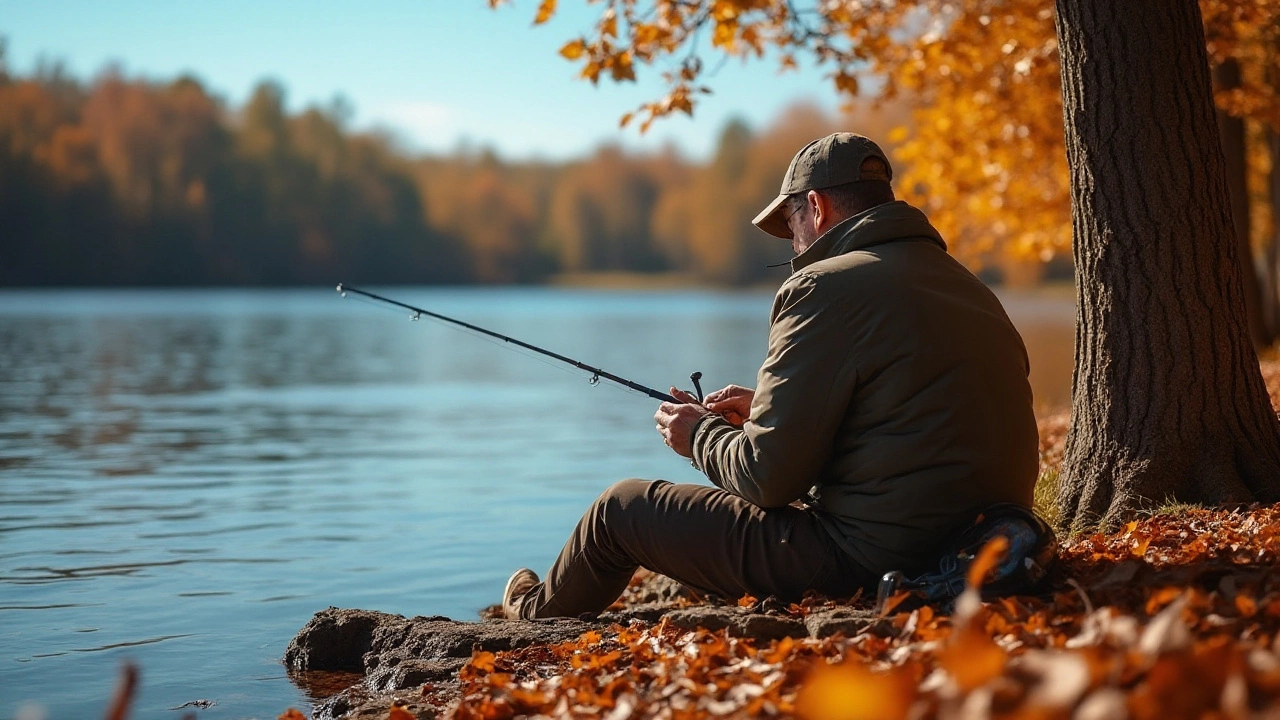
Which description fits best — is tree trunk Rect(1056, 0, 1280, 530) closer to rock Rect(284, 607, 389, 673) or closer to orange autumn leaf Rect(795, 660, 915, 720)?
rock Rect(284, 607, 389, 673)

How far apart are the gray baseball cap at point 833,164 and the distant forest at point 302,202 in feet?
207

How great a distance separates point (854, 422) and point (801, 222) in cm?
81

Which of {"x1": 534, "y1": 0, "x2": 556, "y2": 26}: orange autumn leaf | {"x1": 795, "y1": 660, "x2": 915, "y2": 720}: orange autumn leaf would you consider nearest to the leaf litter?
{"x1": 795, "y1": 660, "x2": 915, "y2": 720}: orange autumn leaf

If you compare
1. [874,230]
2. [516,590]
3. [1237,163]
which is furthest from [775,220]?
[1237,163]

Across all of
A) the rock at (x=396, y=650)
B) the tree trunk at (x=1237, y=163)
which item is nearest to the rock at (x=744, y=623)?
the rock at (x=396, y=650)

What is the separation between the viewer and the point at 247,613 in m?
6.25

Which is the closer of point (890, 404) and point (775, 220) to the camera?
point (890, 404)

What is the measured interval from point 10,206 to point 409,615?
7024 cm

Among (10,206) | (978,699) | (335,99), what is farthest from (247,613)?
(335,99)

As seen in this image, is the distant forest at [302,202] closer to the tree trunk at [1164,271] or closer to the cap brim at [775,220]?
the tree trunk at [1164,271]

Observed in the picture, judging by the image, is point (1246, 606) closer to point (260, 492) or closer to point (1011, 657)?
point (1011, 657)

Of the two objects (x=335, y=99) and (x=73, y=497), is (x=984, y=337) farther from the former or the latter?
(x=335, y=99)

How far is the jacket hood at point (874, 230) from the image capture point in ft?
13.7

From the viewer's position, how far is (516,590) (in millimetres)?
5523
